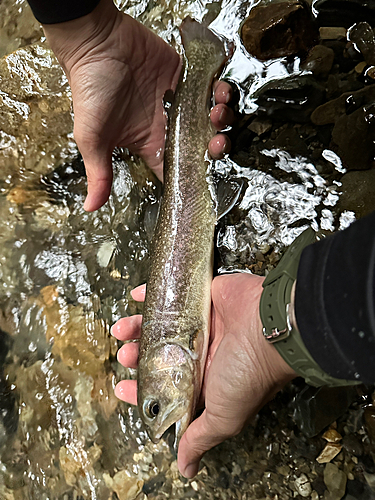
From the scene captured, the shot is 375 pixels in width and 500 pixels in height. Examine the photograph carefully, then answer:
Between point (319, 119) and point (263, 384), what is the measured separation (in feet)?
7.10

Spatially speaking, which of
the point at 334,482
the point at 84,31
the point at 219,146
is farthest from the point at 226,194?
the point at 334,482

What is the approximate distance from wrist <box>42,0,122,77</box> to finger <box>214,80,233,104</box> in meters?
1.06

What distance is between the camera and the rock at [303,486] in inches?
107

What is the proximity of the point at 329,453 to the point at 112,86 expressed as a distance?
338 cm

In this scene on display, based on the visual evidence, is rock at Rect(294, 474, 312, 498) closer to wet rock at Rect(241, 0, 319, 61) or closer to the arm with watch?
the arm with watch

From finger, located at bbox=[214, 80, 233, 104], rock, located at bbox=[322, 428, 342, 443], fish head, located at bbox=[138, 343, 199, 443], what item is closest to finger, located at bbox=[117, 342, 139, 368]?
fish head, located at bbox=[138, 343, 199, 443]

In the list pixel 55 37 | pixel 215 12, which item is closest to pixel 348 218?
pixel 215 12

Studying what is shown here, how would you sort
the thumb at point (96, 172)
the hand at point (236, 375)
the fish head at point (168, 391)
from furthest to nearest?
the thumb at point (96, 172), the fish head at point (168, 391), the hand at point (236, 375)

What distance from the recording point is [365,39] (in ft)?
9.74

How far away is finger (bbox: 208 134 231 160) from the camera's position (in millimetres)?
3207

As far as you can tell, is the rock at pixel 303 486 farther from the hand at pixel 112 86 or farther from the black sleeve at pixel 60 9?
the black sleeve at pixel 60 9

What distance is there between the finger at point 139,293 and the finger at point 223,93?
1839mm

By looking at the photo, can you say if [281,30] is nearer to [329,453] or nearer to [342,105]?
[342,105]

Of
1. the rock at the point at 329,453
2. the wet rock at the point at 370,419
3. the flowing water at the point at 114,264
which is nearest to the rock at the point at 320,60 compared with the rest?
the flowing water at the point at 114,264
